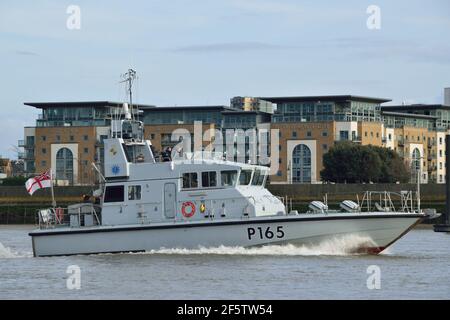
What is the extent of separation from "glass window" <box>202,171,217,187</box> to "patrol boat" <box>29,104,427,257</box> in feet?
0.11

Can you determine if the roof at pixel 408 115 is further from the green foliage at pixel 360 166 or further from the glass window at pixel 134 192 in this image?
the glass window at pixel 134 192

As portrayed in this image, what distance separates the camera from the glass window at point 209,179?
117 ft

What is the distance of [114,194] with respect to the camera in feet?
119

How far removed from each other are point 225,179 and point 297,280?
729 cm

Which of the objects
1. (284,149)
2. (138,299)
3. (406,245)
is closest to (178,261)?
(138,299)

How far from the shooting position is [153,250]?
35438mm

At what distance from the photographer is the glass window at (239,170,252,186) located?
36.1 m

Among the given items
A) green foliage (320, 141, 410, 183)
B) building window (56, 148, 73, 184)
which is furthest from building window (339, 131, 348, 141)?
building window (56, 148, 73, 184)

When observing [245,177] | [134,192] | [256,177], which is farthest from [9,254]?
[256,177]

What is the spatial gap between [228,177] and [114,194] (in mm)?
3812

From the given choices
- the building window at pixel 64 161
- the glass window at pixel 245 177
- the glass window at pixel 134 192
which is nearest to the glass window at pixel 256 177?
the glass window at pixel 245 177

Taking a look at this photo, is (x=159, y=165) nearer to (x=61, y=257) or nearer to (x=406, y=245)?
(x=61, y=257)

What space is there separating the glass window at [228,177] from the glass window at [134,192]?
276cm

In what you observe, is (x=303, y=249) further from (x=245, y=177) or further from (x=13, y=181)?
(x=13, y=181)
